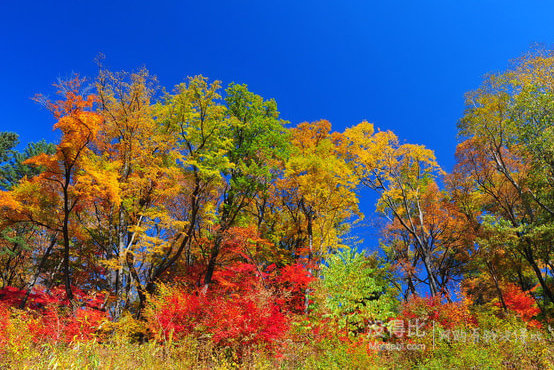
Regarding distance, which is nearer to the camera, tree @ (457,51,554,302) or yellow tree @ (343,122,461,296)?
tree @ (457,51,554,302)

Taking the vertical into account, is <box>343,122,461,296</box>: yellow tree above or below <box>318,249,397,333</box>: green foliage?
above

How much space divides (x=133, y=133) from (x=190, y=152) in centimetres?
290

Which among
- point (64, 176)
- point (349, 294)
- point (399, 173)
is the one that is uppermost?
point (399, 173)

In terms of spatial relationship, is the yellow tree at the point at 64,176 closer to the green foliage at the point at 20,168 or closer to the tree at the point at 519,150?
the green foliage at the point at 20,168

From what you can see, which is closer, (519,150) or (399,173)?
(519,150)

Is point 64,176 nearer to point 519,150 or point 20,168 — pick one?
point 20,168

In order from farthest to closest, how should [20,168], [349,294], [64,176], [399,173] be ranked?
1. [20,168]
2. [399,173]
3. [64,176]
4. [349,294]

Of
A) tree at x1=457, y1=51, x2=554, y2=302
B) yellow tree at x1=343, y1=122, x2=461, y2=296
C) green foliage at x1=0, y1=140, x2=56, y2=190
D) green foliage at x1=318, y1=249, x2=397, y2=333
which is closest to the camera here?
green foliage at x1=318, y1=249, x2=397, y2=333

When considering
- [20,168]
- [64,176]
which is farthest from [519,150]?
[20,168]

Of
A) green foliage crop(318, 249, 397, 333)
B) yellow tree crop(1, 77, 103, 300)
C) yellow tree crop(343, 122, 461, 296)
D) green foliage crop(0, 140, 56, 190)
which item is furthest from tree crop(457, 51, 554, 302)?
green foliage crop(0, 140, 56, 190)

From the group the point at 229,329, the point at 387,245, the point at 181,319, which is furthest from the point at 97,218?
the point at 387,245

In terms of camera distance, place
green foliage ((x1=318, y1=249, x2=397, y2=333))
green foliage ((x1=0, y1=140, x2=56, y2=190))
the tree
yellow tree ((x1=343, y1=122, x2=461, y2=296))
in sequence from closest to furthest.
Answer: green foliage ((x1=318, y1=249, x2=397, y2=333)) → the tree → yellow tree ((x1=343, y1=122, x2=461, y2=296)) → green foliage ((x1=0, y1=140, x2=56, y2=190))

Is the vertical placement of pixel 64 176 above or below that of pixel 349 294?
above

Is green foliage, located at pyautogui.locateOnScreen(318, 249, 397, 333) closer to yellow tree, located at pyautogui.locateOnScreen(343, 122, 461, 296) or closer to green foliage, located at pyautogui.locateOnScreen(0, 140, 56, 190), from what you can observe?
yellow tree, located at pyautogui.locateOnScreen(343, 122, 461, 296)
